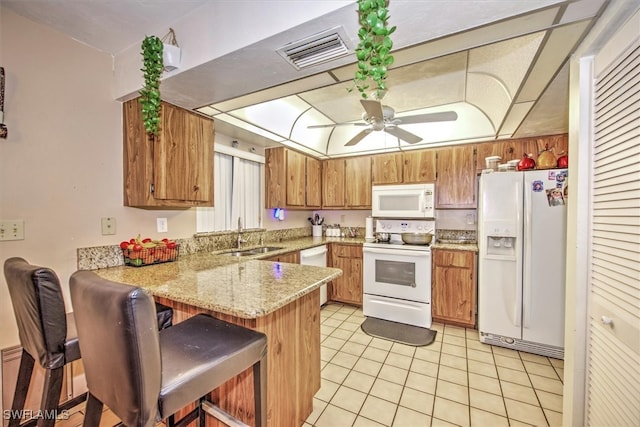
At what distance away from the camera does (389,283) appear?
3.16 metres

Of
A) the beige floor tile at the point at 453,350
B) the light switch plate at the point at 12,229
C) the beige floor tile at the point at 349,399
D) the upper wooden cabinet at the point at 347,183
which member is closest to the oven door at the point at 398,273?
the beige floor tile at the point at 453,350

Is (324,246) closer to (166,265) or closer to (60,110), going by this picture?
(166,265)

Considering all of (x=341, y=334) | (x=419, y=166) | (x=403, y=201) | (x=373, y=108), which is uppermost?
(x=373, y=108)

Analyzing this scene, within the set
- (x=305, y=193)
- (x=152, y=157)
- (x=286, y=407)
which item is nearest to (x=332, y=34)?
(x=152, y=157)

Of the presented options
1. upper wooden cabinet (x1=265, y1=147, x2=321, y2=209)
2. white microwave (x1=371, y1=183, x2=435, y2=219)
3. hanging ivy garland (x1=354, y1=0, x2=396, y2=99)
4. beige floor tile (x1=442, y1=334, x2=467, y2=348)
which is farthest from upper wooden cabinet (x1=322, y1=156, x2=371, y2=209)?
hanging ivy garland (x1=354, y1=0, x2=396, y2=99)

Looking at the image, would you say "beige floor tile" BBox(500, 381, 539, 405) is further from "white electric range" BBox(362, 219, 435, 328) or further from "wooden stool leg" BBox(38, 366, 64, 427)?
"wooden stool leg" BBox(38, 366, 64, 427)

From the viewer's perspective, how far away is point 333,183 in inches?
159

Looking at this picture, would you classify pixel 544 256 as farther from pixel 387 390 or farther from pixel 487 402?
pixel 387 390

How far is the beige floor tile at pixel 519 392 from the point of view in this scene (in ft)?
5.97

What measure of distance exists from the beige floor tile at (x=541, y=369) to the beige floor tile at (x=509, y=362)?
0.05 metres

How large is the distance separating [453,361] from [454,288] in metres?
0.87

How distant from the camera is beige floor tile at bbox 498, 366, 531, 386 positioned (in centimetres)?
202

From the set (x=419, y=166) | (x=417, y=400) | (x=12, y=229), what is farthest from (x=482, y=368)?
(x=12, y=229)

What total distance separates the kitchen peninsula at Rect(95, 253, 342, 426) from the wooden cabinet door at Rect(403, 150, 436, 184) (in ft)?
7.62
